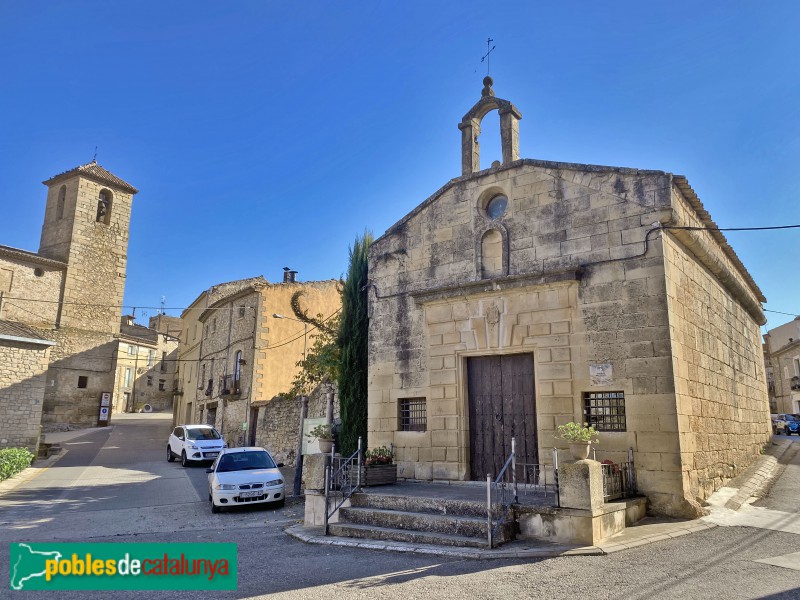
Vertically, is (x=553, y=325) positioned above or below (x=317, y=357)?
below

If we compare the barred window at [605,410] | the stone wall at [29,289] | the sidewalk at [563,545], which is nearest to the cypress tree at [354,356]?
the sidewalk at [563,545]

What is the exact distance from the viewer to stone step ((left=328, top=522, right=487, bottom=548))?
7195 mm

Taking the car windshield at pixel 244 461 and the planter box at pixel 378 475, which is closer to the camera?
the planter box at pixel 378 475

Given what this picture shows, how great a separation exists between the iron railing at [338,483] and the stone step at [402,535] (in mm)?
396

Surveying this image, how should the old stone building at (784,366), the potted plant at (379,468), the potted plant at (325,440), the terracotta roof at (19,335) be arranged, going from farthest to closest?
the old stone building at (784,366) < the terracotta roof at (19,335) < the potted plant at (325,440) < the potted plant at (379,468)

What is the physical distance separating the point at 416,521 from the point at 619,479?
316cm

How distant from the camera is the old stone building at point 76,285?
107 ft

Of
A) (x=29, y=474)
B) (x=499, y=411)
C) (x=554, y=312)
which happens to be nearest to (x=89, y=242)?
(x=29, y=474)

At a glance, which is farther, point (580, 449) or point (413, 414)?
point (413, 414)

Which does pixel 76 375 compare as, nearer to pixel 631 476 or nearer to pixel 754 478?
pixel 631 476

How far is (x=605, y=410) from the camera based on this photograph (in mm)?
9359

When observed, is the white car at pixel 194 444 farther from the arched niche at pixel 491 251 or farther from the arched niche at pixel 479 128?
the arched niche at pixel 479 128

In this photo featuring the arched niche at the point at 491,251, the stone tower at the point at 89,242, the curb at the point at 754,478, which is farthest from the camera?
the stone tower at the point at 89,242

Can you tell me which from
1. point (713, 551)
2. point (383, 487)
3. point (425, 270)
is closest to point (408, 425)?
point (383, 487)
